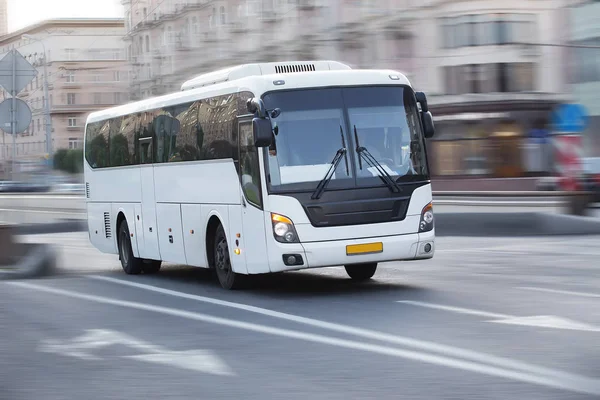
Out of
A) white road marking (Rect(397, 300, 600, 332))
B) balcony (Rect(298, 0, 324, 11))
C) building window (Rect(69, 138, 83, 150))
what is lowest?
white road marking (Rect(397, 300, 600, 332))

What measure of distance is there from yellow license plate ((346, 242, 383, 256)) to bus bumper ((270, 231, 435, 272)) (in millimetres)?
22

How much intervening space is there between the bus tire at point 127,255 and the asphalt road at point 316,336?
5.07 ft

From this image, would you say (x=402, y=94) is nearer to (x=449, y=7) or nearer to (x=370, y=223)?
(x=370, y=223)

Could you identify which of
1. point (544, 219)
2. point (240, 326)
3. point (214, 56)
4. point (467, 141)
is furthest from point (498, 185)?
point (240, 326)

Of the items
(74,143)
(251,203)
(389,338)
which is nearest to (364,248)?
(251,203)

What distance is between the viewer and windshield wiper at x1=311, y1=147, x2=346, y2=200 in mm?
14016

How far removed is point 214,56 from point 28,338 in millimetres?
65730

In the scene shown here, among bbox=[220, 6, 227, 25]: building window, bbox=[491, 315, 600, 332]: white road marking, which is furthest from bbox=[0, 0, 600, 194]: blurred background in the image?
bbox=[491, 315, 600, 332]: white road marking

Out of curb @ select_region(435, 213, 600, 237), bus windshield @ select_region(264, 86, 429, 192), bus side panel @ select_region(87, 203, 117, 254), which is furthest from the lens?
curb @ select_region(435, 213, 600, 237)

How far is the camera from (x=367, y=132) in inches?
566

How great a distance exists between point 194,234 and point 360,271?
2.19 meters

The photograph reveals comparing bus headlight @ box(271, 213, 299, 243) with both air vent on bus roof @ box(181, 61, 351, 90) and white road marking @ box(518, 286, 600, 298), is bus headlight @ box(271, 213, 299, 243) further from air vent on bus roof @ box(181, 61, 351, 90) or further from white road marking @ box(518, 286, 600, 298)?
white road marking @ box(518, 286, 600, 298)

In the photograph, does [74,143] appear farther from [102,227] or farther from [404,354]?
[404,354]

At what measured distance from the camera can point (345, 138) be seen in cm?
1424
